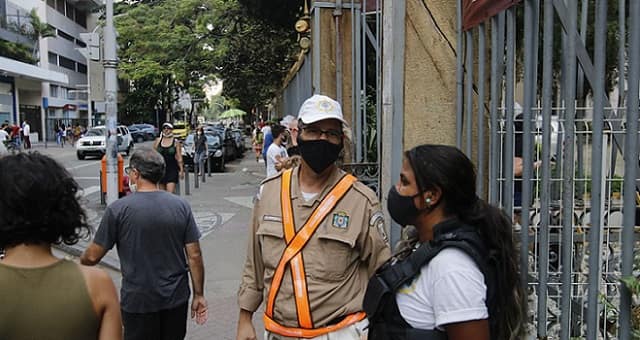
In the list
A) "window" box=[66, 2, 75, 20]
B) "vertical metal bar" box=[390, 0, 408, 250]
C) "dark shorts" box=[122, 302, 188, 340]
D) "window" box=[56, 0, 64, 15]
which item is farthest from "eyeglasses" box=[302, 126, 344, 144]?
"window" box=[66, 2, 75, 20]

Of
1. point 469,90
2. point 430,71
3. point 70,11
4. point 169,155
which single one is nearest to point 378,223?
point 469,90

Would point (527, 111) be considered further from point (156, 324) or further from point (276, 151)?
point (276, 151)

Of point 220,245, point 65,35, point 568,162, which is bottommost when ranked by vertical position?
point 220,245

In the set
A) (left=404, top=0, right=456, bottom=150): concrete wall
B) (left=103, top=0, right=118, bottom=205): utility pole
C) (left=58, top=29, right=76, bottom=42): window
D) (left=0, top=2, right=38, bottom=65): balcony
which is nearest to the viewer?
(left=404, top=0, right=456, bottom=150): concrete wall

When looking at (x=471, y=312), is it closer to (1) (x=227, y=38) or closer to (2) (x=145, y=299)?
(2) (x=145, y=299)

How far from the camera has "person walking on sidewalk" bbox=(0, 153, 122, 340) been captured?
1.82 m

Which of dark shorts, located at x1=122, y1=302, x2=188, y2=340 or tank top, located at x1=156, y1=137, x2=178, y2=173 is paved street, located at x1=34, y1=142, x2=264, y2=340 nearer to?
dark shorts, located at x1=122, y1=302, x2=188, y2=340

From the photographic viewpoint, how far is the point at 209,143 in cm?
2248

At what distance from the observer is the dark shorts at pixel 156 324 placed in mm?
3834

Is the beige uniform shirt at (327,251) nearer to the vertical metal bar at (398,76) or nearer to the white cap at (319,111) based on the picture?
the white cap at (319,111)

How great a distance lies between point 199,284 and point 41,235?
224 centimetres

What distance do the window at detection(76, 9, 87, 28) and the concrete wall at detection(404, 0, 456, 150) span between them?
6531cm

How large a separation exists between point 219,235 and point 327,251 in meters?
7.49

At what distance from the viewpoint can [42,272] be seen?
1.86 metres
